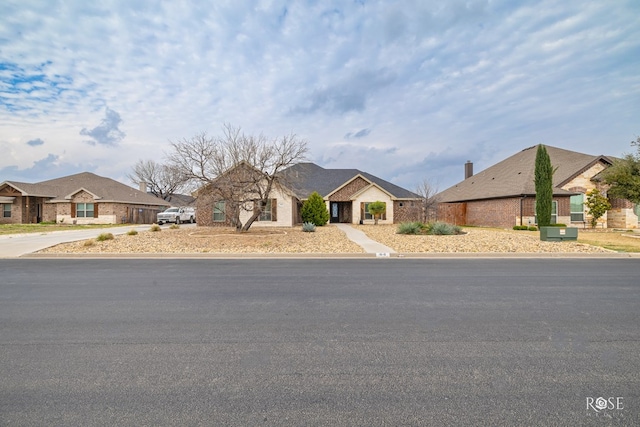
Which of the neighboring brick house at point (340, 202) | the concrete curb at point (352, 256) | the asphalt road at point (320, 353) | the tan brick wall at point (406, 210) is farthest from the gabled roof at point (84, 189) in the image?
the asphalt road at point (320, 353)

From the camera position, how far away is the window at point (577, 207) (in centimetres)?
2656

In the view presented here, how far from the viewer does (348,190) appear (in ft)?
108

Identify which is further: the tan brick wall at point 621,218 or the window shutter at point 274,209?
the window shutter at point 274,209

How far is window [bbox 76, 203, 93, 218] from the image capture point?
115ft

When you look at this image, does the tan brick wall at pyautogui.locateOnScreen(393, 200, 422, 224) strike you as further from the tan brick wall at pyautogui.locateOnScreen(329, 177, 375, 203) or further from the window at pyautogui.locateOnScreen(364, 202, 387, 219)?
the tan brick wall at pyautogui.locateOnScreen(329, 177, 375, 203)

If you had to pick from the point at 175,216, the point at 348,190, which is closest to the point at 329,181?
the point at 348,190

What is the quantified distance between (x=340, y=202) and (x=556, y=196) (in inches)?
715

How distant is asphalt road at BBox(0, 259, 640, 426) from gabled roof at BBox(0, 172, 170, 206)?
32178mm

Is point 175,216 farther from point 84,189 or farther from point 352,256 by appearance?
point 352,256

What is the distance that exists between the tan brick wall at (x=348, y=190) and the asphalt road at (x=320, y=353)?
24671mm

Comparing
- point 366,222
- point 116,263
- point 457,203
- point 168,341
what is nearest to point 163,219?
point 366,222

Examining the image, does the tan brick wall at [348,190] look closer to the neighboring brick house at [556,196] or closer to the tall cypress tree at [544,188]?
the neighboring brick house at [556,196]

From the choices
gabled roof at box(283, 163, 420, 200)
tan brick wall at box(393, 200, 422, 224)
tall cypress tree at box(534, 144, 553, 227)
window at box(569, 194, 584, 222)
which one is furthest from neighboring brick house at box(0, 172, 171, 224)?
window at box(569, 194, 584, 222)

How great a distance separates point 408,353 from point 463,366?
0.62 meters
